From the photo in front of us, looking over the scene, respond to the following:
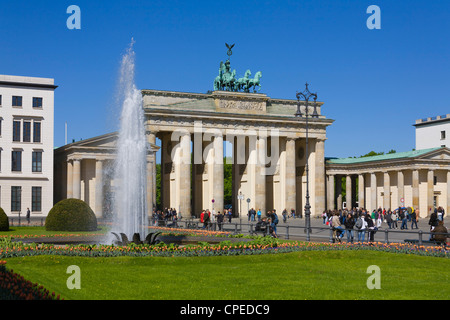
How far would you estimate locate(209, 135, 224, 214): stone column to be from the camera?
262 feet

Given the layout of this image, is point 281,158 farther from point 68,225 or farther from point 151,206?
point 68,225

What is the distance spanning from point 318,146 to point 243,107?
496 inches

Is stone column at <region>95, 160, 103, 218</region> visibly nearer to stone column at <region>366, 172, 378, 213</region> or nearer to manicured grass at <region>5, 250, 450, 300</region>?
stone column at <region>366, 172, 378, 213</region>

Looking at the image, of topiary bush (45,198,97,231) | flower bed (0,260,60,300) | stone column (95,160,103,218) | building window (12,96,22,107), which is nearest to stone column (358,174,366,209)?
stone column (95,160,103,218)

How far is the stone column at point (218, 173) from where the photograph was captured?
262ft

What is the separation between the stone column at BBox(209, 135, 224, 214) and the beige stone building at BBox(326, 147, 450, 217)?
18754mm

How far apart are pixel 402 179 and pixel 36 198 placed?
4668 cm

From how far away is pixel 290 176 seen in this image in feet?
280

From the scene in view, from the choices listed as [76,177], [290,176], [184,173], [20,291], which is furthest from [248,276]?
[290,176]

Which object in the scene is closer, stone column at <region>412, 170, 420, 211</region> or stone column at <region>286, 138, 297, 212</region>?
stone column at <region>412, 170, 420, 211</region>

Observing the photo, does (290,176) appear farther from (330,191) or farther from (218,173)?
(218,173)

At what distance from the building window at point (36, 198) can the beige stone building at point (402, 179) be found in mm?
41319

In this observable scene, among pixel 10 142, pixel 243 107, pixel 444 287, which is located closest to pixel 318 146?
pixel 243 107

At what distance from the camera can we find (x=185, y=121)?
256ft
